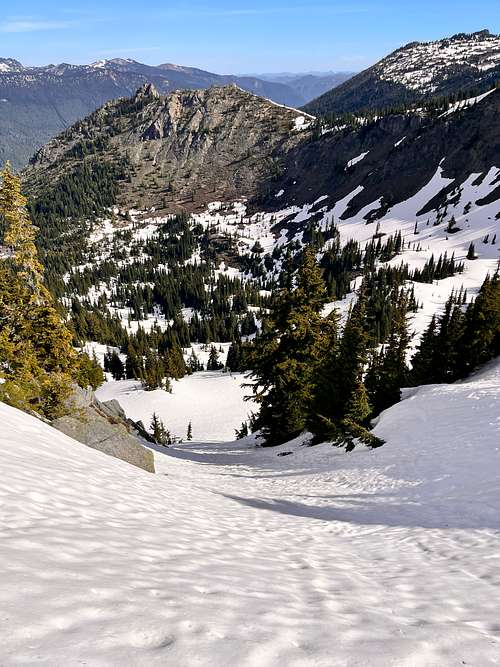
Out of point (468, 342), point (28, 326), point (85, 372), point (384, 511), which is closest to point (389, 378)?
point (468, 342)

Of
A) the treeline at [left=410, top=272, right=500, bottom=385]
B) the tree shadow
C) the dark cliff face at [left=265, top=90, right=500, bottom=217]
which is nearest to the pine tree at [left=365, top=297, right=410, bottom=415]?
the treeline at [left=410, top=272, right=500, bottom=385]

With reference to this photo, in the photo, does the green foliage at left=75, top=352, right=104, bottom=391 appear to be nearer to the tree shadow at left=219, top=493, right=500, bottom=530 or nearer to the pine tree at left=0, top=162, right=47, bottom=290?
the pine tree at left=0, top=162, right=47, bottom=290

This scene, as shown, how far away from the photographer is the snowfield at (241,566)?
3.04 meters

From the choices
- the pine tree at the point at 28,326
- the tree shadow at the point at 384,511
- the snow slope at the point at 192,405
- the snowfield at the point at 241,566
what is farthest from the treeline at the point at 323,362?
the snow slope at the point at 192,405

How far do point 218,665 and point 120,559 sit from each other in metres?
2.49

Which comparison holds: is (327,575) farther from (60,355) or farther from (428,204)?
(428,204)

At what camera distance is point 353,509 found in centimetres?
1205

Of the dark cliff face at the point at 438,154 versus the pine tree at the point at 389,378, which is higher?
the dark cliff face at the point at 438,154

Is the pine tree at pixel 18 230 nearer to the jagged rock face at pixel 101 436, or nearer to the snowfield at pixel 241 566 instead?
the jagged rock face at pixel 101 436

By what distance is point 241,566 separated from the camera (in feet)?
18.8

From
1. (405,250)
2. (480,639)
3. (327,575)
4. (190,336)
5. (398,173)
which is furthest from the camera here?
(398,173)

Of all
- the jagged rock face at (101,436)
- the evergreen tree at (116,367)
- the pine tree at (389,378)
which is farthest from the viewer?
the evergreen tree at (116,367)

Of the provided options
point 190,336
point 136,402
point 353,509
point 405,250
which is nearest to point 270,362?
point 353,509

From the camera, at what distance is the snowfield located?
3039 millimetres
